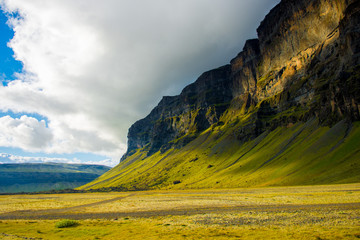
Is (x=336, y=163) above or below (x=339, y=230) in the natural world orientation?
below

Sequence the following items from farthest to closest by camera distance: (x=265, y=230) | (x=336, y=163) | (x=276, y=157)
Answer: (x=276, y=157), (x=336, y=163), (x=265, y=230)

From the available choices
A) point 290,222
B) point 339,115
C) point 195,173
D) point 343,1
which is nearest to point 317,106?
point 339,115

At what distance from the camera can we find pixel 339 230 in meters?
18.9

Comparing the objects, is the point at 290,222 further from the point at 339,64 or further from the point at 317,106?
the point at 339,64

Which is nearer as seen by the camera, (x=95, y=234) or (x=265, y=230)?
(x=265, y=230)

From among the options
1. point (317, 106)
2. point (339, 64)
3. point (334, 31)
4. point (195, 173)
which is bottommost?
point (195, 173)

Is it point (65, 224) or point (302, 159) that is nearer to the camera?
point (65, 224)

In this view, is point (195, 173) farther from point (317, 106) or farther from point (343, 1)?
point (343, 1)

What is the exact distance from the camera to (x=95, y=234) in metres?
24.7

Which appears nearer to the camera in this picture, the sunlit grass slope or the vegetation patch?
the vegetation patch

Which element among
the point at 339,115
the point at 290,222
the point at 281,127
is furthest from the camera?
the point at 281,127

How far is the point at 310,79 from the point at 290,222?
196879 millimetres

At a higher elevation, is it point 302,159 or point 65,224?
point 65,224

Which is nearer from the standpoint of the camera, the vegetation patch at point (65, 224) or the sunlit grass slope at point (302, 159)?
the vegetation patch at point (65, 224)
